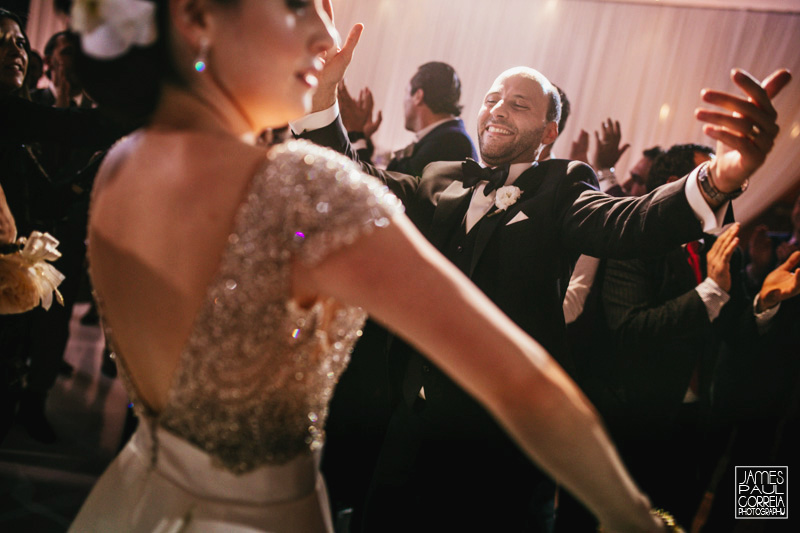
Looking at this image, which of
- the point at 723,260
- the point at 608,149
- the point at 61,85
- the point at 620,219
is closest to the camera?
the point at 620,219

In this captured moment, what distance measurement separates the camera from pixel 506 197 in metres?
1.87

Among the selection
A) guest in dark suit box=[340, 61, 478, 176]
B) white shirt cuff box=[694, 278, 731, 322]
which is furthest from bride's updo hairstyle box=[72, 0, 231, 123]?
white shirt cuff box=[694, 278, 731, 322]

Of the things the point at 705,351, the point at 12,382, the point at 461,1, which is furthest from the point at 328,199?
the point at 461,1

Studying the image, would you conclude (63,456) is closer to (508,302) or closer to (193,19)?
(508,302)

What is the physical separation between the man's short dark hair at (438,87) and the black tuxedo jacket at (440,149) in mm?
282

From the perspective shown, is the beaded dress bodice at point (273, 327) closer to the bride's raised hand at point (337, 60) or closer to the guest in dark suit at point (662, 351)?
the bride's raised hand at point (337, 60)

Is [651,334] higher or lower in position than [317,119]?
lower

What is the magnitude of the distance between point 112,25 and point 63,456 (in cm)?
280

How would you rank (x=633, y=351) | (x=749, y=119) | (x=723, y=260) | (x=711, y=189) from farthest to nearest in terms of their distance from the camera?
(x=633, y=351) < (x=723, y=260) < (x=711, y=189) < (x=749, y=119)

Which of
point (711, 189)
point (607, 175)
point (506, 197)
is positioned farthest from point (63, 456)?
point (607, 175)

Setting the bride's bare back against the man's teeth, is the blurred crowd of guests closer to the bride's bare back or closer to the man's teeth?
the man's teeth

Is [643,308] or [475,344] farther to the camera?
[643,308]

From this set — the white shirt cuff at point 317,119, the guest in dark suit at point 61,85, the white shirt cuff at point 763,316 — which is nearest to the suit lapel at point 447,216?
the white shirt cuff at point 317,119

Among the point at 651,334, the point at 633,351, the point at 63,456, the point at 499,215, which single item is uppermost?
the point at 499,215
